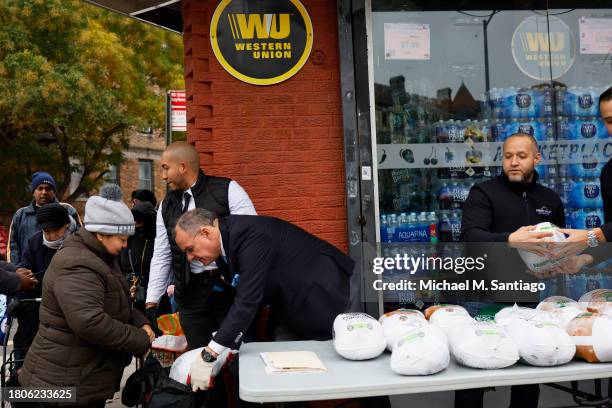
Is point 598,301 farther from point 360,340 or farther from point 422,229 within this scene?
point 422,229

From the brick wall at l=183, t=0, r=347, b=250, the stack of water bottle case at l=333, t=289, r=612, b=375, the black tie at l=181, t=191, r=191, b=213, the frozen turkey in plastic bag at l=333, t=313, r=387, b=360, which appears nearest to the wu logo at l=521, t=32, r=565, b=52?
the brick wall at l=183, t=0, r=347, b=250

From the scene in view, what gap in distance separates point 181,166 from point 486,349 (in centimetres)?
245

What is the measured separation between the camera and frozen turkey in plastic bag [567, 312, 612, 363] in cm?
288

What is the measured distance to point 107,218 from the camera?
3646mm

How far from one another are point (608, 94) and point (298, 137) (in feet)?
7.19

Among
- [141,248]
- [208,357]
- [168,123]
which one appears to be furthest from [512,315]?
[168,123]

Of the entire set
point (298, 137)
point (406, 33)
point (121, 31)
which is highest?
point (121, 31)

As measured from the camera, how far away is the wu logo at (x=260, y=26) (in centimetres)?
516

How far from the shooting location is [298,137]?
514 cm

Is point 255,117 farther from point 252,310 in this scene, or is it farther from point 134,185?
point 134,185

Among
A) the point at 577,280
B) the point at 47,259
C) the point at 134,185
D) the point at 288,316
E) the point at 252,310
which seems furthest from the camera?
the point at 134,185

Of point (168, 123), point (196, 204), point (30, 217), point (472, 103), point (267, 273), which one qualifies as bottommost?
point (267, 273)

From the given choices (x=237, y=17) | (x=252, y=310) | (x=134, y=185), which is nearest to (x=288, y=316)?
(x=252, y=310)

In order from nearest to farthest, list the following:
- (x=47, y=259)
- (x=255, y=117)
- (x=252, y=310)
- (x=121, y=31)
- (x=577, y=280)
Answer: (x=252, y=310) < (x=577, y=280) < (x=255, y=117) < (x=47, y=259) < (x=121, y=31)
